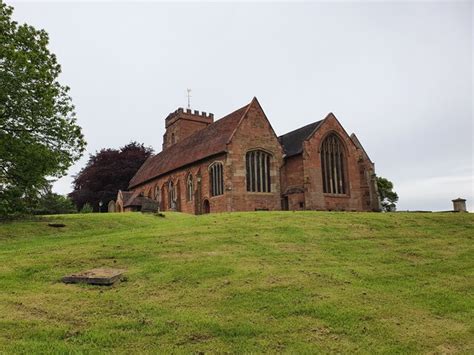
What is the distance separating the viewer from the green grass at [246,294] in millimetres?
7059

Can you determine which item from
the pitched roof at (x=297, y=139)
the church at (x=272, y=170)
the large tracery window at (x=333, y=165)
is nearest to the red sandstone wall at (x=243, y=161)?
the church at (x=272, y=170)

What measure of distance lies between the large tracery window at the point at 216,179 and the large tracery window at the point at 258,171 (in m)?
2.28

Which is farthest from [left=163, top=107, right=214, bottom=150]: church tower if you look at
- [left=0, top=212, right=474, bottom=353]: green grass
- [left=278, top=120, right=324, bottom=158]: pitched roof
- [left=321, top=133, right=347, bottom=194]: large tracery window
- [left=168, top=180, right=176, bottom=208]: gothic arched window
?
[left=0, top=212, right=474, bottom=353]: green grass

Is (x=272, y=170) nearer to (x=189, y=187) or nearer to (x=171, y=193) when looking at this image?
(x=189, y=187)

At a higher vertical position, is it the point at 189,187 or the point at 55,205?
the point at 189,187

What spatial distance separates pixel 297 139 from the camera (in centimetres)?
3947

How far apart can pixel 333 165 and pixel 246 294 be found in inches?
1225

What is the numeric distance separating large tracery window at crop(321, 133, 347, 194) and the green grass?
2170 cm

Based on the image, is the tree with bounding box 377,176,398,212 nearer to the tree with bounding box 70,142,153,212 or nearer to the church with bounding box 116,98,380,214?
the church with bounding box 116,98,380,214

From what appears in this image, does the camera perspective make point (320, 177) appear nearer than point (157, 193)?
Yes

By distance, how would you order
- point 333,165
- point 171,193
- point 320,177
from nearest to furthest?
point 320,177, point 333,165, point 171,193

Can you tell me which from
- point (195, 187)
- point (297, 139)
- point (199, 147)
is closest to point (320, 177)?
point (297, 139)

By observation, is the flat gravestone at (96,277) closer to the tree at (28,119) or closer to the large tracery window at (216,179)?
the tree at (28,119)

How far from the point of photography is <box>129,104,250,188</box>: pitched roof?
124ft
